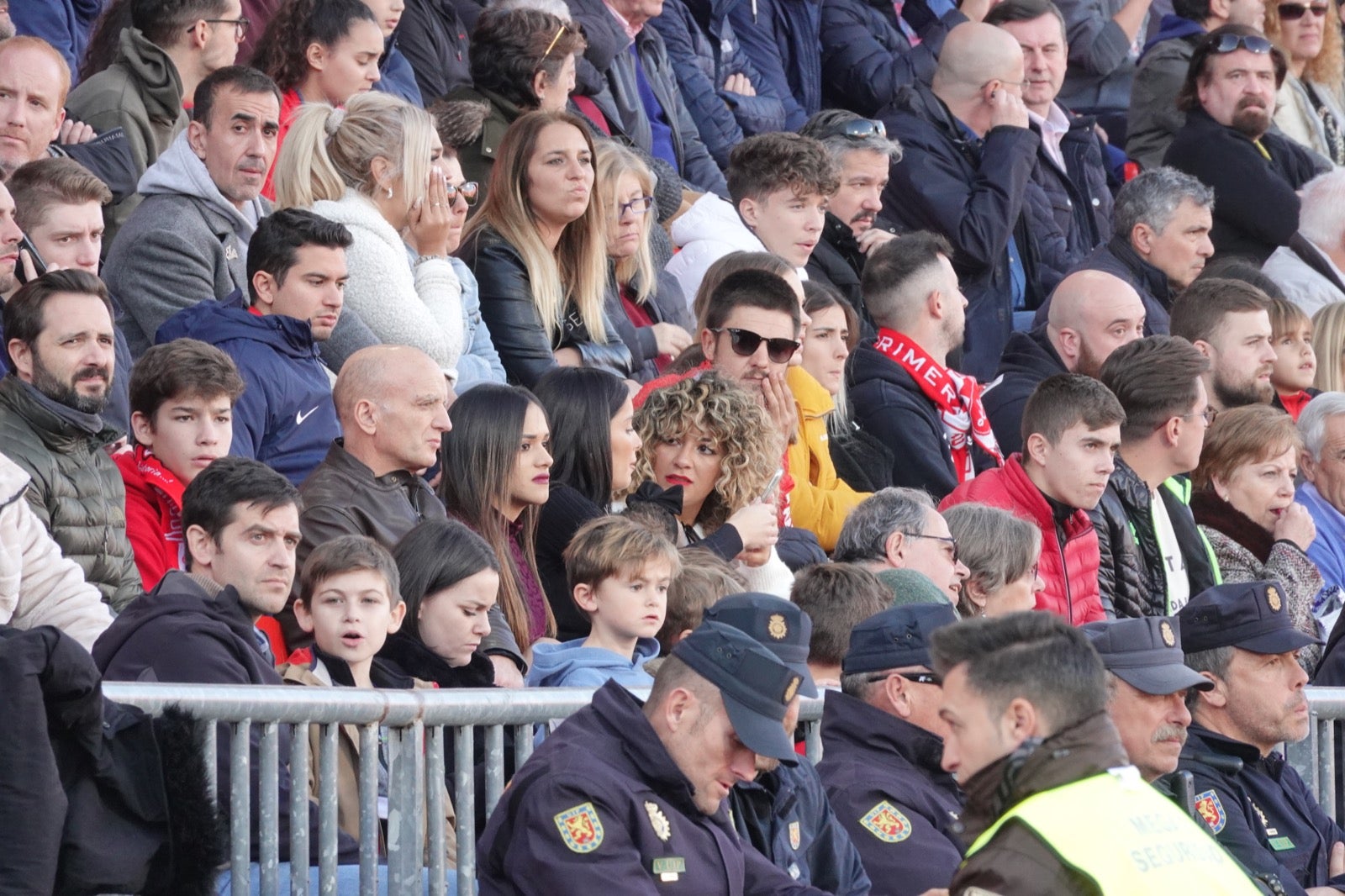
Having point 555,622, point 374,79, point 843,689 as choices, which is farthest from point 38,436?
point 374,79

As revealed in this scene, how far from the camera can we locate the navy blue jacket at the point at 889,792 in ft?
21.6

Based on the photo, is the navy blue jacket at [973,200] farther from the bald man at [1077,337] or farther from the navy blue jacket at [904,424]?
the navy blue jacket at [904,424]

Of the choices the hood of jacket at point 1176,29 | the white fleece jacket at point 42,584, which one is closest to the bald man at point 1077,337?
the hood of jacket at point 1176,29

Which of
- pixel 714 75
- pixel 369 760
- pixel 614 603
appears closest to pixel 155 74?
pixel 614 603

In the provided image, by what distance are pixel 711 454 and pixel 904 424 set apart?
6.20 ft

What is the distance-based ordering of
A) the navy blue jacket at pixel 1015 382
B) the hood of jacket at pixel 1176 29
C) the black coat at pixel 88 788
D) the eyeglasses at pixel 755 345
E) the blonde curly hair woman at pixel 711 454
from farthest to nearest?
the hood of jacket at pixel 1176 29 → the navy blue jacket at pixel 1015 382 → the eyeglasses at pixel 755 345 → the blonde curly hair woman at pixel 711 454 → the black coat at pixel 88 788

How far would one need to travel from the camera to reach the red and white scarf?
10.5m

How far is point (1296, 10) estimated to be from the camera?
51.4ft

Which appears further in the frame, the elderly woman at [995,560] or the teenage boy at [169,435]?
the elderly woman at [995,560]

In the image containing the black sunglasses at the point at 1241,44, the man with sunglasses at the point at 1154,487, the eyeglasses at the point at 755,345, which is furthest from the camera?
the black sunglasses at the point at 1241,44

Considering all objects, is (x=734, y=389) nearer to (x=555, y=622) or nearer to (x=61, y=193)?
(x=555, y=622)

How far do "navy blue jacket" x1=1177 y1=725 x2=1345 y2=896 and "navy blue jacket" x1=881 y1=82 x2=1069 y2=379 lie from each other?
191 inches

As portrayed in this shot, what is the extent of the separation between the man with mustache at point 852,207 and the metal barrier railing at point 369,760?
5.64 m

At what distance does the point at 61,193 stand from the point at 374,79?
231cm
